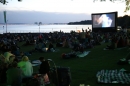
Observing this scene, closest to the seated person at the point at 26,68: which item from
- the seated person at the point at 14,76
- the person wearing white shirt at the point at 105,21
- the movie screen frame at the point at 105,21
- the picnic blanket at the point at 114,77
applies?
the seated person at the point at 14,76

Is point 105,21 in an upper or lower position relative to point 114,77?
upper

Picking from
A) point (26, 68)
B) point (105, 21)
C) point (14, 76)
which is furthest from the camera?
point (105, 21)

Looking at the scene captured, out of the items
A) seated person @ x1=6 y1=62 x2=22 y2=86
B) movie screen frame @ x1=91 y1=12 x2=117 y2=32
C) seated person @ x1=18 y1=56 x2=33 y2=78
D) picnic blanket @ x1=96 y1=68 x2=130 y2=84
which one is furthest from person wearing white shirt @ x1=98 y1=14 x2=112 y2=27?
seated person @ x1=6 y1=62 x2=22 y2=86

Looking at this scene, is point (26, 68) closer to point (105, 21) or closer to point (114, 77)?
point (114, 77)

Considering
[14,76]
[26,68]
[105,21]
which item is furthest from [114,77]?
[105,21]

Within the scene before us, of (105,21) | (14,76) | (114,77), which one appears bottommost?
(114,77)

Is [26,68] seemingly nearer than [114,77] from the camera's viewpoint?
Yes

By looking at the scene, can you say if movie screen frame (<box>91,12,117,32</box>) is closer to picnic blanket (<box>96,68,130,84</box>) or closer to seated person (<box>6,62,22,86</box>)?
picnic blanket (<box>96,68,130,84</box>)

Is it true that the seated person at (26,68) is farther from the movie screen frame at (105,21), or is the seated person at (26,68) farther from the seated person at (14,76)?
the movie screen frame at (105,21)

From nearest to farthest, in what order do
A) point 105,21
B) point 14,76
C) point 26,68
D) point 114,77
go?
1. point 14,76
2. point 26,68
3. point 114,77
4. point 105,21

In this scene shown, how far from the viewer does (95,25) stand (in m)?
36.5

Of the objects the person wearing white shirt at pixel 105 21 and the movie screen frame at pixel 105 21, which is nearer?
the movie screen frame at pixel 105 21

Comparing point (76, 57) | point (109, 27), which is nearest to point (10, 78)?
point (76, 57)

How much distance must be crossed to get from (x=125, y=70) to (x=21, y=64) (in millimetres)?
4487
